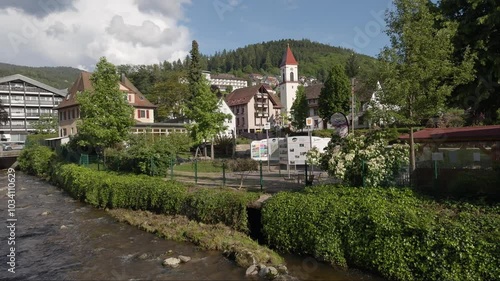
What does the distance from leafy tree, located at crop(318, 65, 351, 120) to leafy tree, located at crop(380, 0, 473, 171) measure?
45641 millimetres

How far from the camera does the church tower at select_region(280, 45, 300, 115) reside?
88.8 meters

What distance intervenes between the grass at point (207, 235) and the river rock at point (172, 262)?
1.32 meters

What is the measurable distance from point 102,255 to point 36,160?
29420 mm

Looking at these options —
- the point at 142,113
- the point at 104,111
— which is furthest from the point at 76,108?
the point at 104,111

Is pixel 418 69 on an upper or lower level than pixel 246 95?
lower

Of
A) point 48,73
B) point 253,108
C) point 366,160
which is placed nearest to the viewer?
point 366,160

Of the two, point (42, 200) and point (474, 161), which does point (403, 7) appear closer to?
point (474, 161)

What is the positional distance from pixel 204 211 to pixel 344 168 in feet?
18.8

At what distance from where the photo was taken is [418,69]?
1452 cm

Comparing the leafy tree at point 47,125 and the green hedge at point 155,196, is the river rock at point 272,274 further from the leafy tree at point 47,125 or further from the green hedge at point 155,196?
the leafy tree at point 47,125

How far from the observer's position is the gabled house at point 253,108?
7856cm

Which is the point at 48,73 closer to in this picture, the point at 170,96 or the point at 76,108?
the point at 170,96

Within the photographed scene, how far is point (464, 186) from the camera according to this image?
38.3 feet

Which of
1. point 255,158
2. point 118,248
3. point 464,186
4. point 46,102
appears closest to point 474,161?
point 464,186
